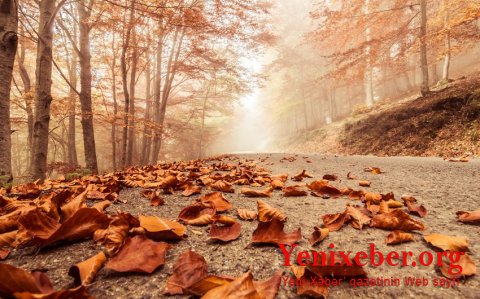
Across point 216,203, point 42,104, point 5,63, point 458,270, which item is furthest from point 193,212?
point 42,104

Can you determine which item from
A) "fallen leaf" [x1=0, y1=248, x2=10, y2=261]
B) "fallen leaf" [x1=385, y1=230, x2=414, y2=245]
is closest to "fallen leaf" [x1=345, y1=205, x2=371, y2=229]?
"fallen leaf" [x1=385, y1=230, x2=414, y2=245]

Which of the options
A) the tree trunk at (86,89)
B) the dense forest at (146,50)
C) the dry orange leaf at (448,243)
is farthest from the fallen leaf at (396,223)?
the tree trunk at (86,89)

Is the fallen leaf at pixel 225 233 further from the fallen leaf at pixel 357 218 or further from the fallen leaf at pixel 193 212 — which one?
the fallen leaf at pixel 357 218

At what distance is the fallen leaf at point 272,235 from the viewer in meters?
1.13

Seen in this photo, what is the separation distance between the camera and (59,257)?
101 centimetres


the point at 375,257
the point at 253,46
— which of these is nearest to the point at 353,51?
the point at 253,46

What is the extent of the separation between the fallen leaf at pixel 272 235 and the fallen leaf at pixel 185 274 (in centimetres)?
32

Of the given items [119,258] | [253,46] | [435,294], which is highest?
[253,46]

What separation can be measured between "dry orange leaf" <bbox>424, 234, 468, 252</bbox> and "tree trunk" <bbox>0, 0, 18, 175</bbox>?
4528 millimetres

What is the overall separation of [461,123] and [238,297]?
27.2 feet

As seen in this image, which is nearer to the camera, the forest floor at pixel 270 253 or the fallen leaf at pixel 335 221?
the forest floor at pixel 270 253

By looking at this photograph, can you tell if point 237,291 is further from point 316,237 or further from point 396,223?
point 396,223

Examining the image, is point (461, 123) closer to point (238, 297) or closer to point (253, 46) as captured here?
point (253, 46)

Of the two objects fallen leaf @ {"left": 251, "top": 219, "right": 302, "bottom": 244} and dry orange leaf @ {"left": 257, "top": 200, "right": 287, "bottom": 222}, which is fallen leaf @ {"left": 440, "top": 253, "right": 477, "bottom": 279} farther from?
dry orange leaf @ {"left": 257, "top": 200, "right": 287, "bottom": 222}
